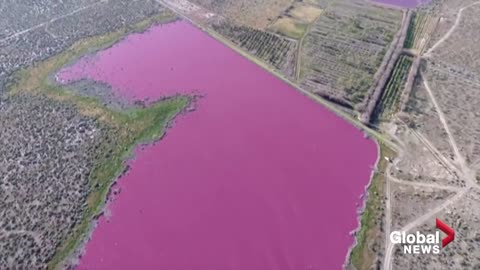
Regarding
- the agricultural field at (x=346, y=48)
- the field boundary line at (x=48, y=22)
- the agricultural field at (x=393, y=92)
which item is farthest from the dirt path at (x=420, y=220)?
the field boundary line at (x=48, y=22)

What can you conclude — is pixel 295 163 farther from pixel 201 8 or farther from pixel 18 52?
pixel 18 52

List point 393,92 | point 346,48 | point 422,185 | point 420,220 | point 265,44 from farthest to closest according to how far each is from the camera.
Answer: point 265,44, point 346,48, point 393,92, point 422,185, point 420,220

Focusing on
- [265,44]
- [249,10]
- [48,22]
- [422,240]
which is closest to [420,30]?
[265,44]

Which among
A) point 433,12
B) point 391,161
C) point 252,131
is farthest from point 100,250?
point 433,12

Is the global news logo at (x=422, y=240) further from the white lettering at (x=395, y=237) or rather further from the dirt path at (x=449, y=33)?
the dirt path at (x=449, y=33)

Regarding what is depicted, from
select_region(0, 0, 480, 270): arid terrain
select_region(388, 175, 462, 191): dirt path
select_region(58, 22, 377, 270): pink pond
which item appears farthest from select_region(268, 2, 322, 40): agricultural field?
select_region(388, 175, 462, 191): dirt path

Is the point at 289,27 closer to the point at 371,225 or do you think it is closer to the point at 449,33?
the point at 449,33
